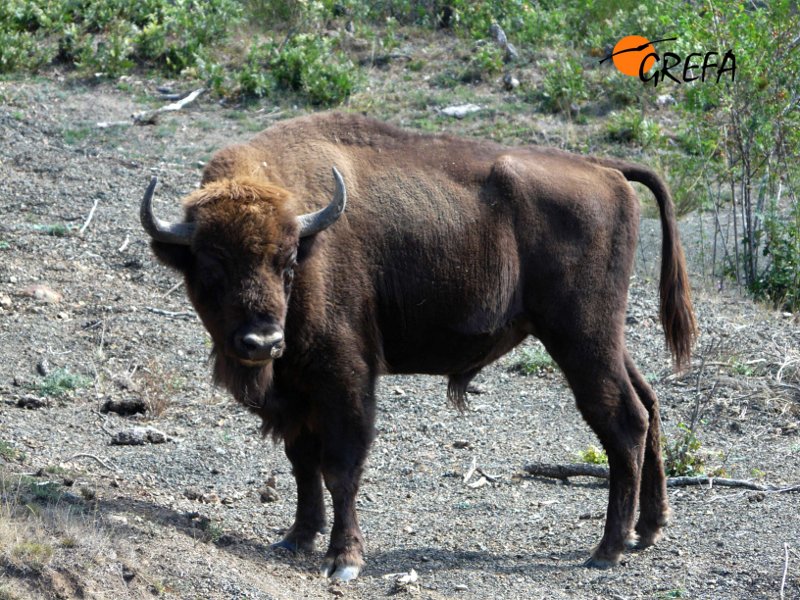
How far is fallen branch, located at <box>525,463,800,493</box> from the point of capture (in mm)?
7301

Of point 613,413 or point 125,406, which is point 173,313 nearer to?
point 125,406

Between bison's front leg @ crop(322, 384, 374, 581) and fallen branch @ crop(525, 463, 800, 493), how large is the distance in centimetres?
197

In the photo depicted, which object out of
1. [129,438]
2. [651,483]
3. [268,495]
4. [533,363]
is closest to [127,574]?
[268,495]

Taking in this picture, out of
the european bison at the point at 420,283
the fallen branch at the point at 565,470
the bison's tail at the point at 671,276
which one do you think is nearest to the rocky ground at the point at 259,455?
the fallen branch at the point at 565,470

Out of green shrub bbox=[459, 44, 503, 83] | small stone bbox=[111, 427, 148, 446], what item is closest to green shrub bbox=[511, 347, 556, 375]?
small stone bbox=[111, 427, 148, 446]

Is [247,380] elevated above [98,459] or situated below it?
above

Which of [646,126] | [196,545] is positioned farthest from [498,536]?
[646,126]

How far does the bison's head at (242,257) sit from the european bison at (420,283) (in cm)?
2

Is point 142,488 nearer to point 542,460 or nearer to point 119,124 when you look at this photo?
point 542,460

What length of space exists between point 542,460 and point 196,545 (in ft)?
10.2

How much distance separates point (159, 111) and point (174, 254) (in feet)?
29.7

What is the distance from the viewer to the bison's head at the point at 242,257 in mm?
5527

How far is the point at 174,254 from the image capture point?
587 centimetres

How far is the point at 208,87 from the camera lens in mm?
15227
